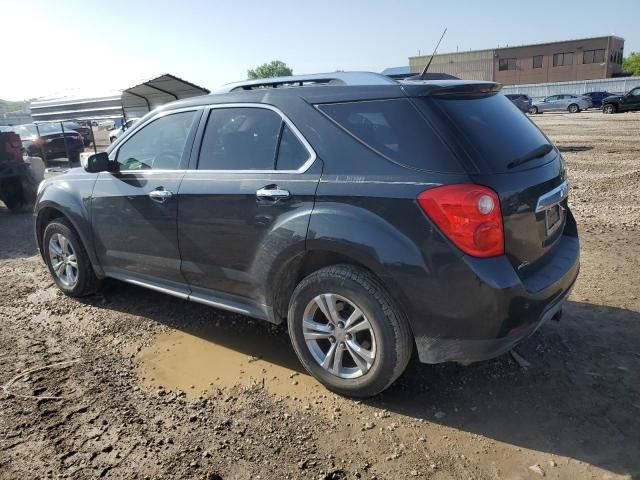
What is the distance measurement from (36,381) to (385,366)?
94.1 inches

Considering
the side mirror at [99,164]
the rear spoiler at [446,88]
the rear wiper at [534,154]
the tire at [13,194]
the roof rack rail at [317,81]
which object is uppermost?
the roof rack rail at [317,81]

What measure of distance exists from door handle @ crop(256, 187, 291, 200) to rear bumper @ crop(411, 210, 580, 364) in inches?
41.7

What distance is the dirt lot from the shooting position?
2.58m

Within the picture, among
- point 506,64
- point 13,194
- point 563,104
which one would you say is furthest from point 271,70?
point 13,194

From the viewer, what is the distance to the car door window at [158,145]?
380 cm

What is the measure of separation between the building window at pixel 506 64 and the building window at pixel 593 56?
352 inches

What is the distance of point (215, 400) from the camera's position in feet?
10.4

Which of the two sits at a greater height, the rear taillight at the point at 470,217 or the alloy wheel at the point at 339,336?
the rear taillight at the point at 470,217

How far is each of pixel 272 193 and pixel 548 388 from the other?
81.2 inches

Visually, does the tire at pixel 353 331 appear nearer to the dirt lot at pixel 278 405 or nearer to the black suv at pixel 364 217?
the black suv at pixel 364 217

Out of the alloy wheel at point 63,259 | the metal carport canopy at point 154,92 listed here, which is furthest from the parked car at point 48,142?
the alloy wheel at point 63,259

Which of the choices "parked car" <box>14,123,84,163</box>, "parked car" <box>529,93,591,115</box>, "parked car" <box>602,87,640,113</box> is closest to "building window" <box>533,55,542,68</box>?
"parked car" <box>529,93,591,115</box>

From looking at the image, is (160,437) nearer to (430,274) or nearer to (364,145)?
(430,274)

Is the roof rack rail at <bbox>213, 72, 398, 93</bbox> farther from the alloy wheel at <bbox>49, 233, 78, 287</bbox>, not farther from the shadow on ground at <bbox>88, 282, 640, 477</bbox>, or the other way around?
the alloy wheel at <bbox>49, 233, 78, 287</bbox>
